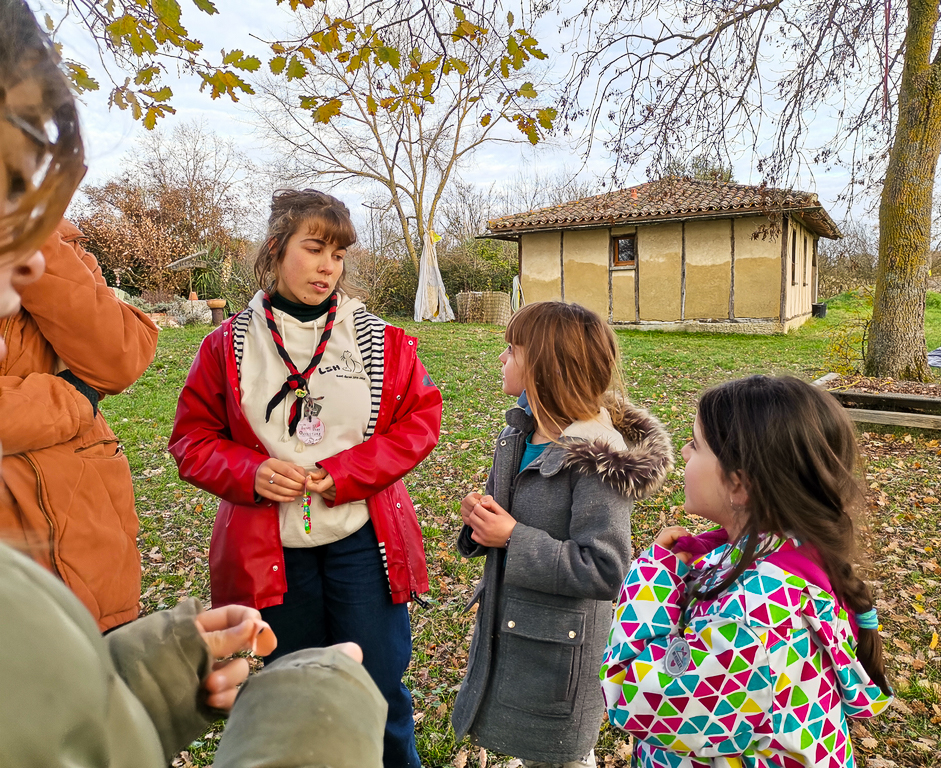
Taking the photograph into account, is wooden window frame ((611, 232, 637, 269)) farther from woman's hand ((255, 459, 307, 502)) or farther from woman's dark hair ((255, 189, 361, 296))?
woman's hand ((255, 459, 307, 502))

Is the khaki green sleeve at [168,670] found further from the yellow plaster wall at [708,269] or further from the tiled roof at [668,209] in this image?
the yellow plaster wall at [708,269]

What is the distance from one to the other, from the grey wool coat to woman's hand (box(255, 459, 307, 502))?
69cm

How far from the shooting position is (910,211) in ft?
27.4

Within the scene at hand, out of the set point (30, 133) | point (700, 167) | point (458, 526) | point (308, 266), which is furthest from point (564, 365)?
point (700, 167)

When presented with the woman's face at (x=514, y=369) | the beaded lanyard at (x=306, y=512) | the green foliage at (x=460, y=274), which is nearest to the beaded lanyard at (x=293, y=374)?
the beaded lanyard at (x=306, y=512)

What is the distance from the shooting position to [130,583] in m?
1.81

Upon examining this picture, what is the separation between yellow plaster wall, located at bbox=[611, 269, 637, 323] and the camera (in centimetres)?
1858

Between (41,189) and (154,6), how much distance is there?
2.56m

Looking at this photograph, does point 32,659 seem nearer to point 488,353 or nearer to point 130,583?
point 130,583

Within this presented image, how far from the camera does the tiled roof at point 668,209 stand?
16422 millimetres

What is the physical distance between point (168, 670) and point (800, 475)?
1280mm

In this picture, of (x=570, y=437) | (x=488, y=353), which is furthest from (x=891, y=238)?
(x=570, y=437)

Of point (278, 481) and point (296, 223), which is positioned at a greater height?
point (296, 223)

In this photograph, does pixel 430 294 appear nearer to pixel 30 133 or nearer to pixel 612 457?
pixel 612 457
